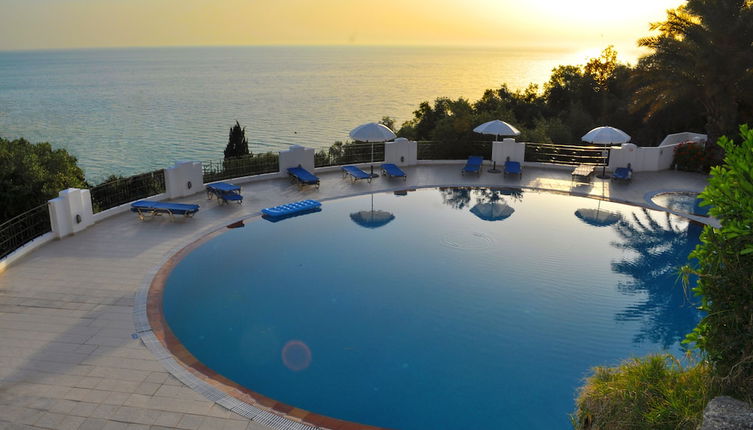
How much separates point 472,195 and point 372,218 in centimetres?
426

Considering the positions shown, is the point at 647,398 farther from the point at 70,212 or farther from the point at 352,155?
the point at 352,155

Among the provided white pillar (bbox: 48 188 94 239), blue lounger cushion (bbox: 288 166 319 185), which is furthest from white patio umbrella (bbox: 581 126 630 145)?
white pillar (bbox: 48 188 94 239)

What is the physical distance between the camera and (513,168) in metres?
20.2

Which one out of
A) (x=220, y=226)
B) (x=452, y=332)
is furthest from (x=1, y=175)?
(x=452, y=332)

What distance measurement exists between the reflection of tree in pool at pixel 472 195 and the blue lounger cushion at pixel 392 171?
163 centimetres

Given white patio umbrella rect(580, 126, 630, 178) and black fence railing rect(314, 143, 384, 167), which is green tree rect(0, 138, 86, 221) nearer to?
black fence railing rect(314, 143, 384, 167)

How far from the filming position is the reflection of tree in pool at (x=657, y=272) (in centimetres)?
1010

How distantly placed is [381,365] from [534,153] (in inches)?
688

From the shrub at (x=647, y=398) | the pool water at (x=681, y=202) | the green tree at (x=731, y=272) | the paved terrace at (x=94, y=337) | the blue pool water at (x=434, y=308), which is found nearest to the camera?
the green tree at (x=731, y=272)

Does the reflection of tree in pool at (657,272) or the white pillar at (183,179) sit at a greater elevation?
the white pillar at (183,179)

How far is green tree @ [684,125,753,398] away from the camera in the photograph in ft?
16.3

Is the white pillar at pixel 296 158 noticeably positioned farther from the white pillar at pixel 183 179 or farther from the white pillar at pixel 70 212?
the white pillar at pixel 70 212

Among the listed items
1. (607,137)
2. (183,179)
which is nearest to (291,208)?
(183,179)

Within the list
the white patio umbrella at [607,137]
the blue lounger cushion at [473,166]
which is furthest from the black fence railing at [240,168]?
the white patio umbrella at [607,137]
